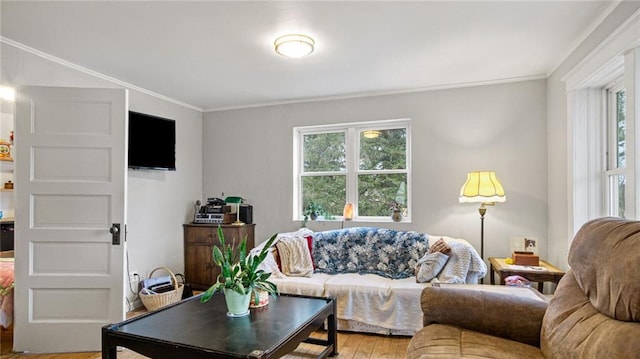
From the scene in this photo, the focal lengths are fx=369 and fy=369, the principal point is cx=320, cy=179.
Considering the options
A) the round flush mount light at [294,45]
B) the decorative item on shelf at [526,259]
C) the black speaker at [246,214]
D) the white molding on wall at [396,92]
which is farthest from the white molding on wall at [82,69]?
the decorative item on shelf at [526,259]

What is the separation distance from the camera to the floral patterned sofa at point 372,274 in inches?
121

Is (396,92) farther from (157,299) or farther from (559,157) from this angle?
(157,299)

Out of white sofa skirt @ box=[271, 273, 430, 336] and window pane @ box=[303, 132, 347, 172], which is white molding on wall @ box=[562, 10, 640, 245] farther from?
window pane @ box=[303, 132, 347, 172]

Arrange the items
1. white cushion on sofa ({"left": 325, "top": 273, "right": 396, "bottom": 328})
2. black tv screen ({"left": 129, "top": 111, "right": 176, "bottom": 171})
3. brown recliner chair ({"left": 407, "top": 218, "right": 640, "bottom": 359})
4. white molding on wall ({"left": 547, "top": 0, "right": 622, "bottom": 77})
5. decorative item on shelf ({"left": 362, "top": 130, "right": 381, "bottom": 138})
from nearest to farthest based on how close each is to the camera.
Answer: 1. brown recliner chair ({"left": 407, "top": 218, "right": 640, "bottom": 359})
2. white molding on wall ({"left": 547, "top": 0, "right": 622, "bottom": 77})
3. white cushion on sofa ({"left": 325, "top": 273, "right": 396, "bottom": 328})
4. black tv screen ({"left": 129, "top": 111, "right": 176, "bottom": 171})
5. decorative item on shelf ({"left": 362, "top": 130, "right": 381, "bottom": 138})

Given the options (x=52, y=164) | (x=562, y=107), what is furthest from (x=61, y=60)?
(x=562, y=107)

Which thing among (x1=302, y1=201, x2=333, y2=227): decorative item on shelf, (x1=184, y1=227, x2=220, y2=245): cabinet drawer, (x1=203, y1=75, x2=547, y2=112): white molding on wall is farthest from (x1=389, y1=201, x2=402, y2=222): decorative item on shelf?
(x1=184, y1=227, x2=220, y2=245): cabinet drawer

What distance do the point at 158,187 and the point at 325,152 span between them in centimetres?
202

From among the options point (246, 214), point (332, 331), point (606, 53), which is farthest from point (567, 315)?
point (246, 214)

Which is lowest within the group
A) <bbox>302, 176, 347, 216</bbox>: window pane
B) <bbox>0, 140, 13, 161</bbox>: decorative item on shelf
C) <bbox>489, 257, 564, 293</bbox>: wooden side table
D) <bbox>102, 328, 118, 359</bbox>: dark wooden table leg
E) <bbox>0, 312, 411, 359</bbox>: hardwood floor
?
<bbox>0, 312, 411, 359</bbox>: hardwood floor

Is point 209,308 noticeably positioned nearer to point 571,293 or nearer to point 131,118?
point 571,293

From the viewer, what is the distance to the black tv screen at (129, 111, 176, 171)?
12.6 ft

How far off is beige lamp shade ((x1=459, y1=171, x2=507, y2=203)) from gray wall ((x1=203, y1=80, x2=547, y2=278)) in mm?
412

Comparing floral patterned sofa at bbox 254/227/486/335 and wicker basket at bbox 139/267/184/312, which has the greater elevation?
floral patterned sofa at bbox 254/227/486/335

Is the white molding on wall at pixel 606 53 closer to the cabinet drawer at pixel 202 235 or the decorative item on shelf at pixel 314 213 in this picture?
the decorative item on shelf at pixel 314 213
